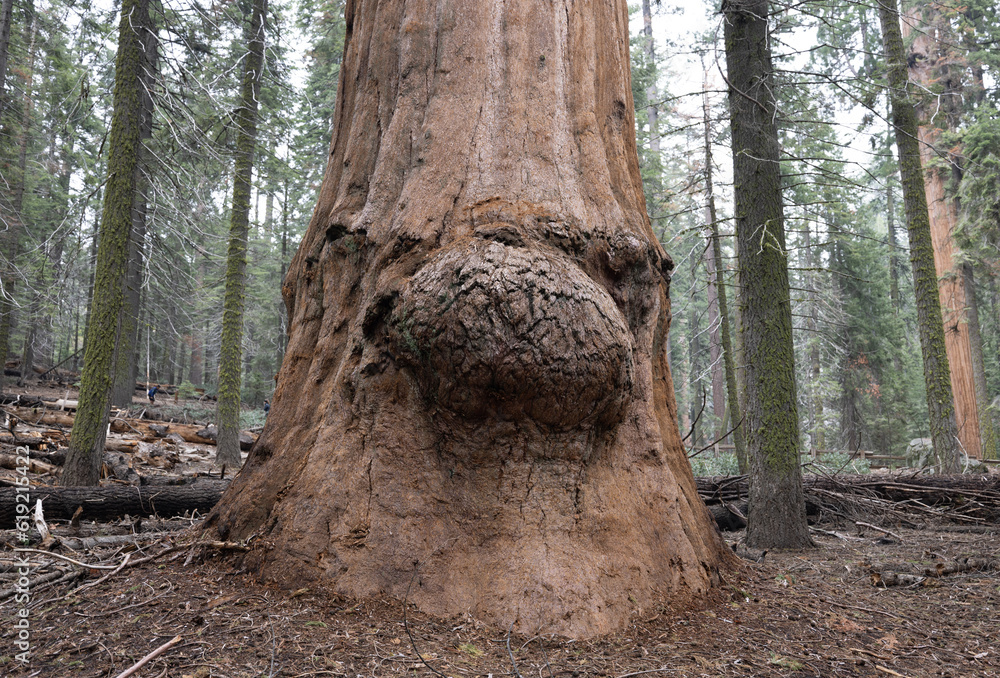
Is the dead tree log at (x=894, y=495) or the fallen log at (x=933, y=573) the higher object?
the dead tree log at (x=894, y=495)

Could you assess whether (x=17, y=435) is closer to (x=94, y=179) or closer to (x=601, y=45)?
(x=94, y=179)

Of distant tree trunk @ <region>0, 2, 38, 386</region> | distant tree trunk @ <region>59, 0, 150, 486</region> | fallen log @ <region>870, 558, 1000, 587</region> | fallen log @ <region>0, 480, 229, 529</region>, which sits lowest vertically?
fallen log @ <region>870, 558, 1000, 587</region>

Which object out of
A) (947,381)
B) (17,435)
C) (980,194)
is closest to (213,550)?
(17,435)

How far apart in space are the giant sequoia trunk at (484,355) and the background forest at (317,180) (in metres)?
4.40

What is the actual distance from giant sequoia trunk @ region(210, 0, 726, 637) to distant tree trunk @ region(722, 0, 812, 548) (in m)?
2.32

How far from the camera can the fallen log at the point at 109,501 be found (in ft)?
17.8

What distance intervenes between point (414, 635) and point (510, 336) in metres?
1.37

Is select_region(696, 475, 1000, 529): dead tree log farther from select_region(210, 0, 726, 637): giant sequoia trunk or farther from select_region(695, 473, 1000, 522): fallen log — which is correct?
select_region(210, 0, 726, 637): giant sequoia trunk

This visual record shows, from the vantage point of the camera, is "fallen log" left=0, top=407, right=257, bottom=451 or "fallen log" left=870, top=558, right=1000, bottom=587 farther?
"fallen log" left=0, top=407, right=257, bottom=451

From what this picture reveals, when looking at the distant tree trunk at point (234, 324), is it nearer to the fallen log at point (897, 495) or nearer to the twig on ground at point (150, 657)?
the fallen log at point (897, 495)

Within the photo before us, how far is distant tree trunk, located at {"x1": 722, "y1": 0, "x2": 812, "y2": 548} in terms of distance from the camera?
5.65 m

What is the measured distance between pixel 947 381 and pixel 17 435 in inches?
577

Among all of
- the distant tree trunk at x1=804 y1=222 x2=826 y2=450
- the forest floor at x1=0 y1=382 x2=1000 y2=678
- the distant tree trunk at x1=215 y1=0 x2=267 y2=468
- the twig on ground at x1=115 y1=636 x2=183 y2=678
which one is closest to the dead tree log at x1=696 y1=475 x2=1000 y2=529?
the forest floor at x1=0 y1=382 x2=1000 y2=678

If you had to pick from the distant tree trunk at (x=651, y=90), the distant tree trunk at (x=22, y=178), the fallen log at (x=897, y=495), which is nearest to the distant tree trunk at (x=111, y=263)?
the fallen log at (x=897, y=495)
